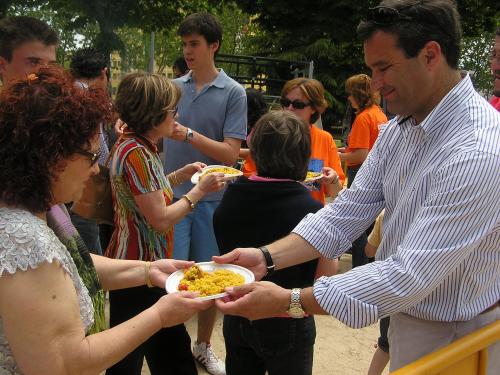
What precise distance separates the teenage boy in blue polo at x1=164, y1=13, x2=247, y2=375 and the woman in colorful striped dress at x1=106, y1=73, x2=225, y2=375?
947mm

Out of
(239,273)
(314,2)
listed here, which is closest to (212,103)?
(239,273)

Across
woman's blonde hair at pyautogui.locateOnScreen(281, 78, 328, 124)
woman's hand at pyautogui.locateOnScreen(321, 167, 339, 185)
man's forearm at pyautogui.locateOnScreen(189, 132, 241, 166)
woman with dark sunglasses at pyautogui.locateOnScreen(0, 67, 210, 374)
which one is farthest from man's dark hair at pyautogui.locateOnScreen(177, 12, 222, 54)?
woman with dark sunglasses at pyautogui.locateOnScreen(0, 67, 210, 374)

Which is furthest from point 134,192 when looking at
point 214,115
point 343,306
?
point 214,115

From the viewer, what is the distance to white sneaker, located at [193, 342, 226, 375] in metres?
4.03

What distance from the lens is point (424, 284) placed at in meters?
1.82

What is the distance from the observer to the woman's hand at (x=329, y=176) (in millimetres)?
4172

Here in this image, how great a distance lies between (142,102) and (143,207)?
2.06 feet

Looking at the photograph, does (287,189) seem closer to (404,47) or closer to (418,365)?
(404,47)

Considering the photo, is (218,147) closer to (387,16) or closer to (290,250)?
(290,250)

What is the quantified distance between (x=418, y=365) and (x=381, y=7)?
136 cm

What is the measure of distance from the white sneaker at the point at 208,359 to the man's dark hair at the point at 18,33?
2.60 metres

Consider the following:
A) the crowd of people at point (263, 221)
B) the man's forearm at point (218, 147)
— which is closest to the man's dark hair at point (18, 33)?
the crowd of people at point (263, 221)

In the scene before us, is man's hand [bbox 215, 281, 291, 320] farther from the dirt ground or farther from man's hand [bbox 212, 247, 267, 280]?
the dirt ground

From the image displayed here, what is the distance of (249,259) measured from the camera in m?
2.54
